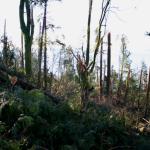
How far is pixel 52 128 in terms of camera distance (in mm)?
13703

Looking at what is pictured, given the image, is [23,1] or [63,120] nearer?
[63,120]

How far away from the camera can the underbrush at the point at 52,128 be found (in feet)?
40.3

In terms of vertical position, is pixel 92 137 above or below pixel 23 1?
below

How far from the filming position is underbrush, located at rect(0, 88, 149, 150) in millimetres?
12289

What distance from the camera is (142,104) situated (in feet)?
153

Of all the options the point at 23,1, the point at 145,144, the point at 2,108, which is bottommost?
the point at 145,144

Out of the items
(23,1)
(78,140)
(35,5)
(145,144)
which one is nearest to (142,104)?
(35,5)

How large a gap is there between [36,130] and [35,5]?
23.7 m

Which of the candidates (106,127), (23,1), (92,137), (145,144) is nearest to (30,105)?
(92,137)

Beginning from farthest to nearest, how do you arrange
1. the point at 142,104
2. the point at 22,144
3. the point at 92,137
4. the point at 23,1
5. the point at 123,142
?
the point at 142,104 → the point at 23,1 → the point at 123,142 → the point at 92,137 → the point at 22,144

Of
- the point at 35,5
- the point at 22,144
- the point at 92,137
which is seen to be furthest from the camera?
the point at 35,5

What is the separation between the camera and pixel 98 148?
14773 mm

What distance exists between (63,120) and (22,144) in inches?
157

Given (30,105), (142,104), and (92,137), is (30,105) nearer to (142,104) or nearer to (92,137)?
(92,137)
